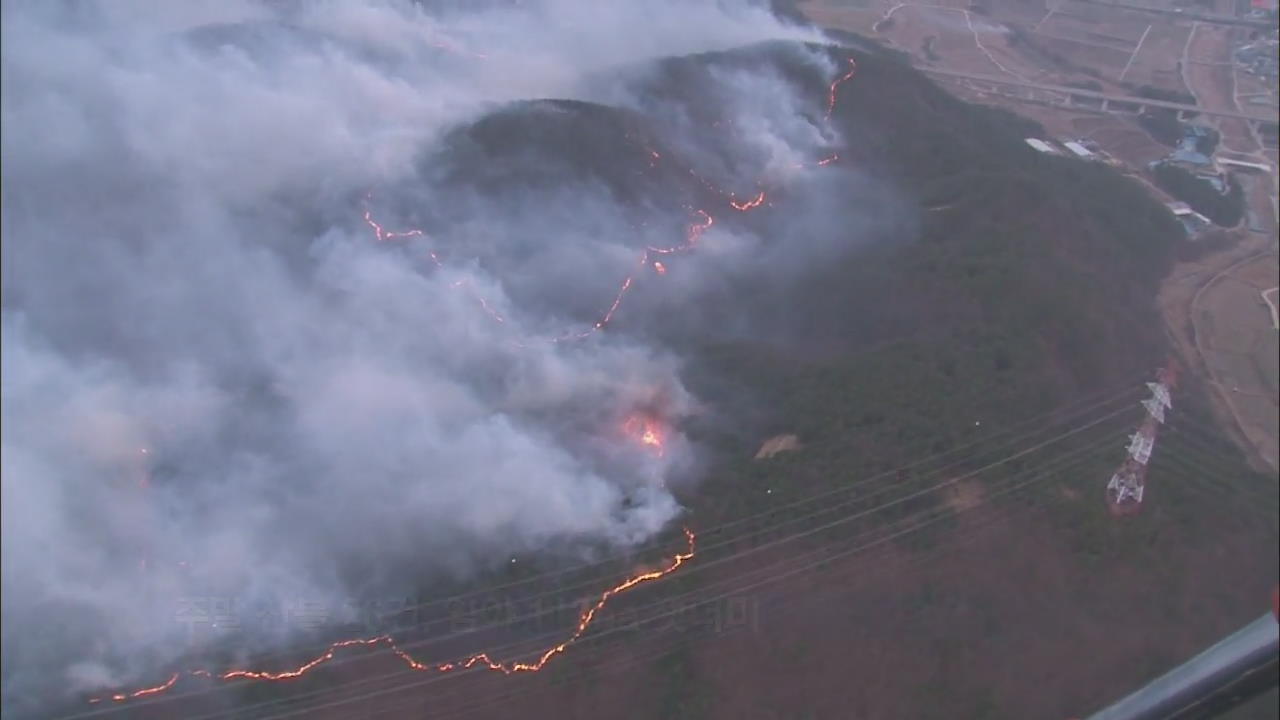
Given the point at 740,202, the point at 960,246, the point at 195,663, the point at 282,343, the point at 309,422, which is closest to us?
the point at 195,663

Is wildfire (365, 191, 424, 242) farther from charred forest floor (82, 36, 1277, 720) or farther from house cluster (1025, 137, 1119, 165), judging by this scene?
house cluster (1025, 137, 1119, 165)

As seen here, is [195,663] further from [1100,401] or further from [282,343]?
[1100,401]

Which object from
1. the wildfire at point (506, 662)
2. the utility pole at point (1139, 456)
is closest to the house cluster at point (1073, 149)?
the utility pole at point (1139, 456)

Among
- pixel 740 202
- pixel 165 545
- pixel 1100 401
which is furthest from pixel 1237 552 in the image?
pixel 165 545

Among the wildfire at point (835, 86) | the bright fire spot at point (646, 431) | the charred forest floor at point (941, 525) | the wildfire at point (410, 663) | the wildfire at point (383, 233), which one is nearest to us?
the wildfire at point (410, 663)

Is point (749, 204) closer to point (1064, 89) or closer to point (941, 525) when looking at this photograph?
A: point (941, 525)

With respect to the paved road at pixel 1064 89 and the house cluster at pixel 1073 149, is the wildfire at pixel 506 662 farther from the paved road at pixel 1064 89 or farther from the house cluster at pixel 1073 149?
the paved road at pixel 1064 89

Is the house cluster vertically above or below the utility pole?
above

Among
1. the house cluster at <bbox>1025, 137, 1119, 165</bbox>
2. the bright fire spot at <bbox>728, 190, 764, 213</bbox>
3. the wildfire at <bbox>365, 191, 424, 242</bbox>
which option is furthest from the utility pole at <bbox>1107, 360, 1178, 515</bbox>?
the wildfire at <bbox>365, 191, 424, 242</bbox>
